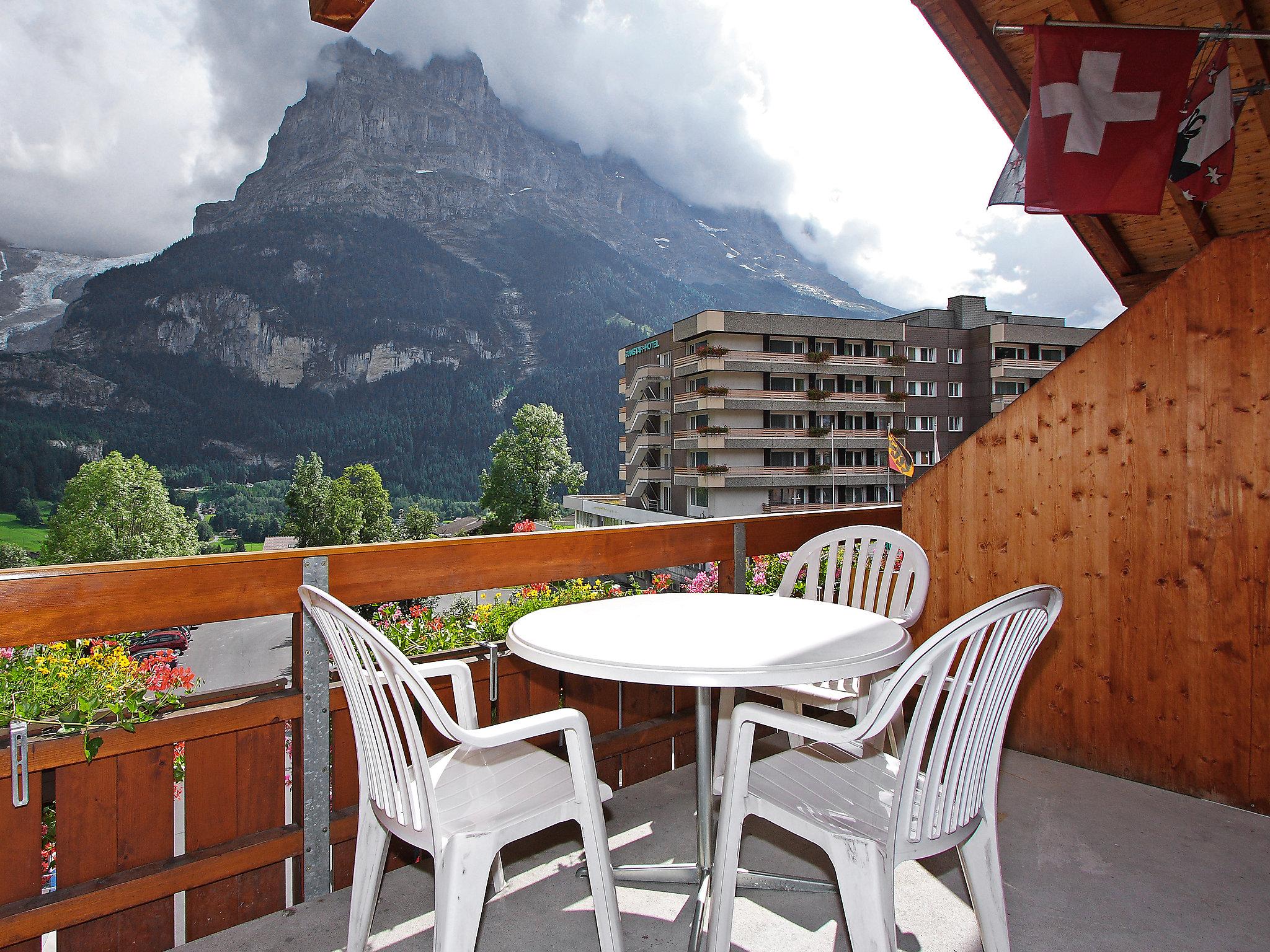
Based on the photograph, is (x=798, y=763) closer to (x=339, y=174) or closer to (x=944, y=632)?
(x=944, y=632)

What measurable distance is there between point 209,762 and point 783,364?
36013mm

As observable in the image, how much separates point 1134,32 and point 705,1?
76.4 meters

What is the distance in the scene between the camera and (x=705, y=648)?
1.44 m

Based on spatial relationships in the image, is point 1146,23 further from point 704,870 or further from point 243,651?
point 243,651

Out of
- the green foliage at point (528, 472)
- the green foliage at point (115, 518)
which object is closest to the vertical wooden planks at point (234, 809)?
the green foliage at point (115, 518)

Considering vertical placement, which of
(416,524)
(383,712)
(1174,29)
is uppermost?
(1174,29)

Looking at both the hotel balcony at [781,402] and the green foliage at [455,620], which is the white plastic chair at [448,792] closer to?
the green foliage at [455,620]

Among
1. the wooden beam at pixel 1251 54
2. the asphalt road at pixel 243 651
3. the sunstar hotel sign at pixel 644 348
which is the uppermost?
the sunstar hotel sign at pixel 644 348

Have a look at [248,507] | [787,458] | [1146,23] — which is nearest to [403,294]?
[248,507]

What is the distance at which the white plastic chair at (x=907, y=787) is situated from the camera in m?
1.11

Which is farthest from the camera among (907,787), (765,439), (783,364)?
(783,364)

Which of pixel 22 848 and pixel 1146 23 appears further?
pixel 1146 23

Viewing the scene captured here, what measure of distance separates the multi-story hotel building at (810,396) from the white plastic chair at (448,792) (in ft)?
107

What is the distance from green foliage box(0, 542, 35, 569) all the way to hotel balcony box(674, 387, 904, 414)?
83.3 ft
